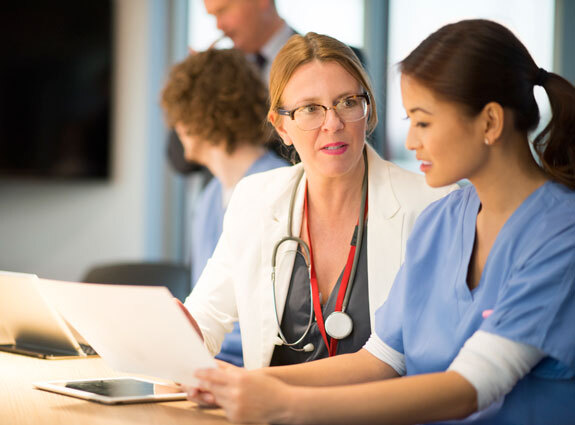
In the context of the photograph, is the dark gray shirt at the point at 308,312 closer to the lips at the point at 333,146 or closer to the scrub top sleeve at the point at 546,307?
the lips at the point at 333,146

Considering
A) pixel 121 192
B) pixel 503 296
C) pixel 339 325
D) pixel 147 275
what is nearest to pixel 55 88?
pixel 121 192

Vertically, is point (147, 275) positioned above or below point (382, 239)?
below

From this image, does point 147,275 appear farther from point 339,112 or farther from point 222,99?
point 339,112

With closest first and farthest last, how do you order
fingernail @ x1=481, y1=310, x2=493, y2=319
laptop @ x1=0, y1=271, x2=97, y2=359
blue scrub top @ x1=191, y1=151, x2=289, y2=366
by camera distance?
fingernail @ x1=481, y1=310, x2=493, y2=319, laptop @ x1=0, y1=271, x2=97, y2=359, blue scrub top @ x1=191, y1=151, x2=289, y2=366

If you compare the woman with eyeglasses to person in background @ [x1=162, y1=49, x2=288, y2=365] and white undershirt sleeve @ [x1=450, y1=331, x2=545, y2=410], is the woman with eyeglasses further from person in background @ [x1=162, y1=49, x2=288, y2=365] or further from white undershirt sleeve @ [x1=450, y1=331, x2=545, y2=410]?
person in background @ [x1=162, y1=49, x2=288, y2=365]

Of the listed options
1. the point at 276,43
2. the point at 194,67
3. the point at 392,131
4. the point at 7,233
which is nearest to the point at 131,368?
the point at 194,67

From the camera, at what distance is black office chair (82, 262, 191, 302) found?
2.93 metres

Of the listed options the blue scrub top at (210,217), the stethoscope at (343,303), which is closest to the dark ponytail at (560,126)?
the stethoscope at (343,303)

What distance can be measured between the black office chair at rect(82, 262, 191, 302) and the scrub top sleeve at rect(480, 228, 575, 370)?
1.82 m

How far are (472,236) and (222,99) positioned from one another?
1.54 m

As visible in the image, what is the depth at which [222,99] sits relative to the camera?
2781 millimetres

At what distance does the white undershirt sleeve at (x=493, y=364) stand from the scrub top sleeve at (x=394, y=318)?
0.27m

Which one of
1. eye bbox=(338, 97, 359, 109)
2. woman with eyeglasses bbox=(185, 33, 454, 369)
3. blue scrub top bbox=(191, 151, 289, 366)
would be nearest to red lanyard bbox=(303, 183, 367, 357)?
woman with eyeglasses bbox=(185, 33, 454, 369)

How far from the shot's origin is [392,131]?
4.11m
